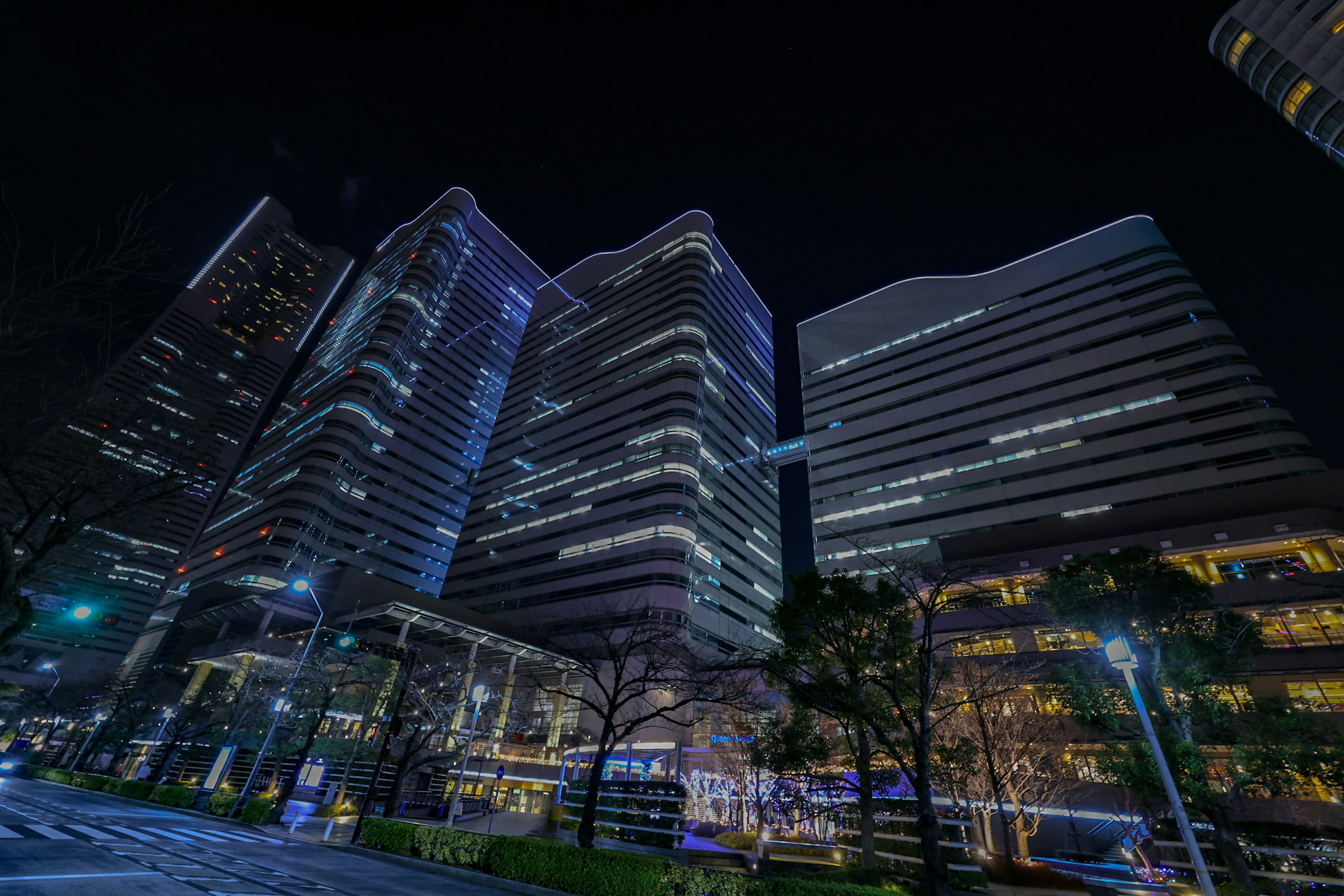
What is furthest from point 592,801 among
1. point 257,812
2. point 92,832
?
point 257,812

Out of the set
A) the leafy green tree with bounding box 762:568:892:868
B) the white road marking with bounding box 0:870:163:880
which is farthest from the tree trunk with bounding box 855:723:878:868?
the white road marking with bounding box 0:870:163:880

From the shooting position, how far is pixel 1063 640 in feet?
107

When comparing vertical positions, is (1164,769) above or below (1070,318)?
below

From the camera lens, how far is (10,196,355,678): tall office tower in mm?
10969

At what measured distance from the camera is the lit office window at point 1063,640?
3219 centimetres

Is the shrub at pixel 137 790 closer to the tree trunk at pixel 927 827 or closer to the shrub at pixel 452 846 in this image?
the shrub at pixel 452 846

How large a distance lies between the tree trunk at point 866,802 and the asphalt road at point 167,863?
1093cm

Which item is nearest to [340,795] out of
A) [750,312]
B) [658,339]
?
[658,339]

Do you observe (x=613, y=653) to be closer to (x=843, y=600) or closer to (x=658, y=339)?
(x=843, y=600)

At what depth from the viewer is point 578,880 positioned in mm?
12242

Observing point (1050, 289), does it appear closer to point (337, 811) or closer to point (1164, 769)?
point (1164, 769)

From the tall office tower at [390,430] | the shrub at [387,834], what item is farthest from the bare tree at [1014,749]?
the tall office tower at [390,430]

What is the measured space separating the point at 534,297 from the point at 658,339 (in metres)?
54.7

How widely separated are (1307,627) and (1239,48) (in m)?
79.2
